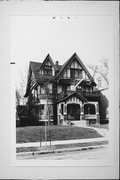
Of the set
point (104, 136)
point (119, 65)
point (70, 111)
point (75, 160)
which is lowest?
point (75, 160)

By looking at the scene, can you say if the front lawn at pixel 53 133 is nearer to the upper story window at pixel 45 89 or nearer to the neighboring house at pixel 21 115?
the neighboring house at pixel 21 115

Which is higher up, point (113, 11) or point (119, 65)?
point (113, 11)

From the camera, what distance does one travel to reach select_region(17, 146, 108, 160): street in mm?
2426

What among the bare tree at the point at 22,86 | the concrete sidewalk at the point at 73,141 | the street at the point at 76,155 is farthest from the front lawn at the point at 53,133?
the bare tree at the point at 22,86

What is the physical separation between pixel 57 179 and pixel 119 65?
3.96 ft

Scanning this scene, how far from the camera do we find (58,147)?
2453 millimetres

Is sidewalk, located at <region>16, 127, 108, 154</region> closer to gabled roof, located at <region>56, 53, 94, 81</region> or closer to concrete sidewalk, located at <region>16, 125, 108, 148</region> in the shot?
concrete sidewalk, located at <region>16, 125, 108, 148</region>

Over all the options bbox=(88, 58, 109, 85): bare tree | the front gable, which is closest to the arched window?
bbox=(88, 58, 109, 85): bare tree

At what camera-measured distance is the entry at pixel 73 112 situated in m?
2.48

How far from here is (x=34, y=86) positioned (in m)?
2.48

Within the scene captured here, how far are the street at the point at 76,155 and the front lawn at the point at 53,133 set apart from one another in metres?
0.14

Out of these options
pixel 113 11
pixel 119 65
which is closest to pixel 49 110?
pixel 119 65

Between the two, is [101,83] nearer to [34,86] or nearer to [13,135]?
[34,86]

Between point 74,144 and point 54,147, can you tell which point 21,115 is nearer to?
point 54,147
